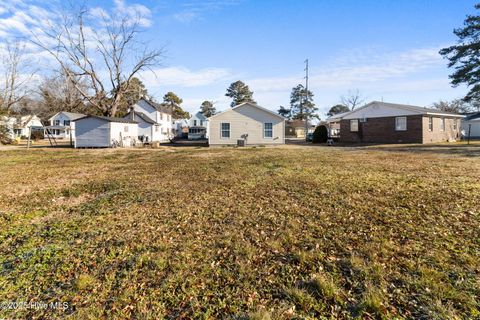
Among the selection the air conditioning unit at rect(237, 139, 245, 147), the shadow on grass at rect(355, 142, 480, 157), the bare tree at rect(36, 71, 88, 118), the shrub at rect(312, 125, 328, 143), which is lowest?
the shadow on grass at rect(355, 142, 480, 157)

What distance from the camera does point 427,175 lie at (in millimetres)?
7691

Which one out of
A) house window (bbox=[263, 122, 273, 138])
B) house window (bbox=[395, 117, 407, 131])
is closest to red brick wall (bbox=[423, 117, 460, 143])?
house window (bbox=[395, 117, 407, 131])

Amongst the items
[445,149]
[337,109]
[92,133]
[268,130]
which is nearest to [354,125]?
[268,130]

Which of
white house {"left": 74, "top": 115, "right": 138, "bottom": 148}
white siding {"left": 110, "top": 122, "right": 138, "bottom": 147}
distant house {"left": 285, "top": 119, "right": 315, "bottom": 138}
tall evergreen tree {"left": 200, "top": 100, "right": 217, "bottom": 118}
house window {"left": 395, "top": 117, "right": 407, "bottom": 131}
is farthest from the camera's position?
tall evergreen tree {"left": 200, "top": 100, "right": 217, "bottom": 118}

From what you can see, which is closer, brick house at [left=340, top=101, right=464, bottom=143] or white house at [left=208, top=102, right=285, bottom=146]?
brick house at [left=340, top=101, right=464, bottom=143]

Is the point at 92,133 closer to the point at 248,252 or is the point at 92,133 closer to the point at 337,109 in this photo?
the point at 248,252

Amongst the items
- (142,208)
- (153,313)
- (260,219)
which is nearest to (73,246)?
(142,208)

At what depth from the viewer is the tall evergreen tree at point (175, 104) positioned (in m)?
62.6

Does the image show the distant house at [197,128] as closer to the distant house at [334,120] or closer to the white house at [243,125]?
the distant house at [334,120]

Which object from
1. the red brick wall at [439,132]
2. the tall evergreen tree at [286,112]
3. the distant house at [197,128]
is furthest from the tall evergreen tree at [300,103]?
the red brick wall at [439,132]

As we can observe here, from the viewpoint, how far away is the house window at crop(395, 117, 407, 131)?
22231mm

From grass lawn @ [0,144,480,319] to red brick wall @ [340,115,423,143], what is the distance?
59.1ft

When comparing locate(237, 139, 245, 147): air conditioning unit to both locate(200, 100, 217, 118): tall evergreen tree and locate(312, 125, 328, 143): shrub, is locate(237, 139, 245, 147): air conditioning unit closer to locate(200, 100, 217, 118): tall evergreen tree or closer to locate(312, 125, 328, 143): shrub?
locate(312, 125, 328, 143): shrub

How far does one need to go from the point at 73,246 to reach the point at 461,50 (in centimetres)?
3510
